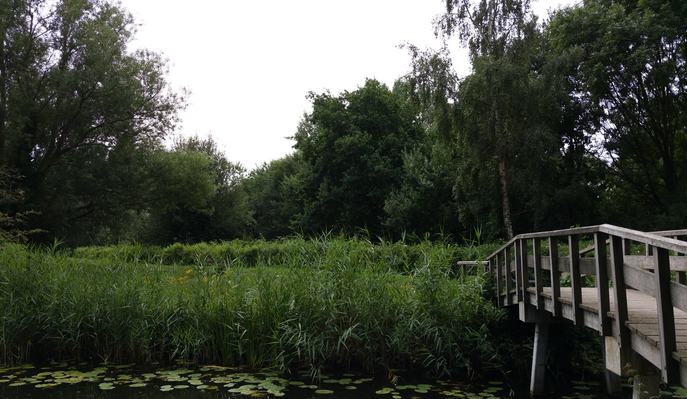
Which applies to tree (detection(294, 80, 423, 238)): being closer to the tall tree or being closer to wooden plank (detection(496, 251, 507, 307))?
the tall tree

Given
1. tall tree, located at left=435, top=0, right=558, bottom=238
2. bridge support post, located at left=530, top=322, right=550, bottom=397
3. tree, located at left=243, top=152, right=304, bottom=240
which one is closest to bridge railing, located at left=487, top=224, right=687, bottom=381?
bridge support post, located at left=530, top=322, right=550, bottom=397

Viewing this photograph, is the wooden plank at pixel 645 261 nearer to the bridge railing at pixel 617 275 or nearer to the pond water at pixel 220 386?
the bridge railing at pixel 617 275

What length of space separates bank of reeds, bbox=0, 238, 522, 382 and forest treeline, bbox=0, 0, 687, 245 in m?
10.4

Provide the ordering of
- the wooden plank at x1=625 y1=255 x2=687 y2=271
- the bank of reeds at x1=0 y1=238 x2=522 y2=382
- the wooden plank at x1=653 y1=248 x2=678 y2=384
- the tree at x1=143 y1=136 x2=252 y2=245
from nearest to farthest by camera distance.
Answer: the wooden plank at x1=653 y1=248 x2=678 y2=384
the wooden plank at x1=625 y1=255 x2=687 y2=271
the bank of reeds at x1=0 y1=238 x2=522 y2=382
the tree at x1=143 y1=136 x2=252 y2=245

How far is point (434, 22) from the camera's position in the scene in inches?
854

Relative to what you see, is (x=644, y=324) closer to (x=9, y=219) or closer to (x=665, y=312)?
(x=665, y=312)

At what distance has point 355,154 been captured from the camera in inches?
1220

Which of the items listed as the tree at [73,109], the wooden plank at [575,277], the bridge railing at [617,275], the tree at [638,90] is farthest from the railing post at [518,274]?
the tree at [73,109]

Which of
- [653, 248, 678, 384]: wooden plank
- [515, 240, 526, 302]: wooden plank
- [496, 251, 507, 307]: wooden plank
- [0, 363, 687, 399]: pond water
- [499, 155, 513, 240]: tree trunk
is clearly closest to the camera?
[653, 248, 678, 384]: wooden plank

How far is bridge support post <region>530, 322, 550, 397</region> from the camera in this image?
629cm

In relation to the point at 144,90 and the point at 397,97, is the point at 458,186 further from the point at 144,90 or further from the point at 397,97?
the point at 144,90

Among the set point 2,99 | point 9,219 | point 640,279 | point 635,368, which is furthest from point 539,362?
point 2,99

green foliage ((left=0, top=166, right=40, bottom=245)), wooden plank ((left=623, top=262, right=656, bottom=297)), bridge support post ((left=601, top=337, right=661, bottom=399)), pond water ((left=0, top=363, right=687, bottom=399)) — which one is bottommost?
pond water ((left=0, top=363, right=687, bottom=399))

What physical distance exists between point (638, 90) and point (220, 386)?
72.9 feet
